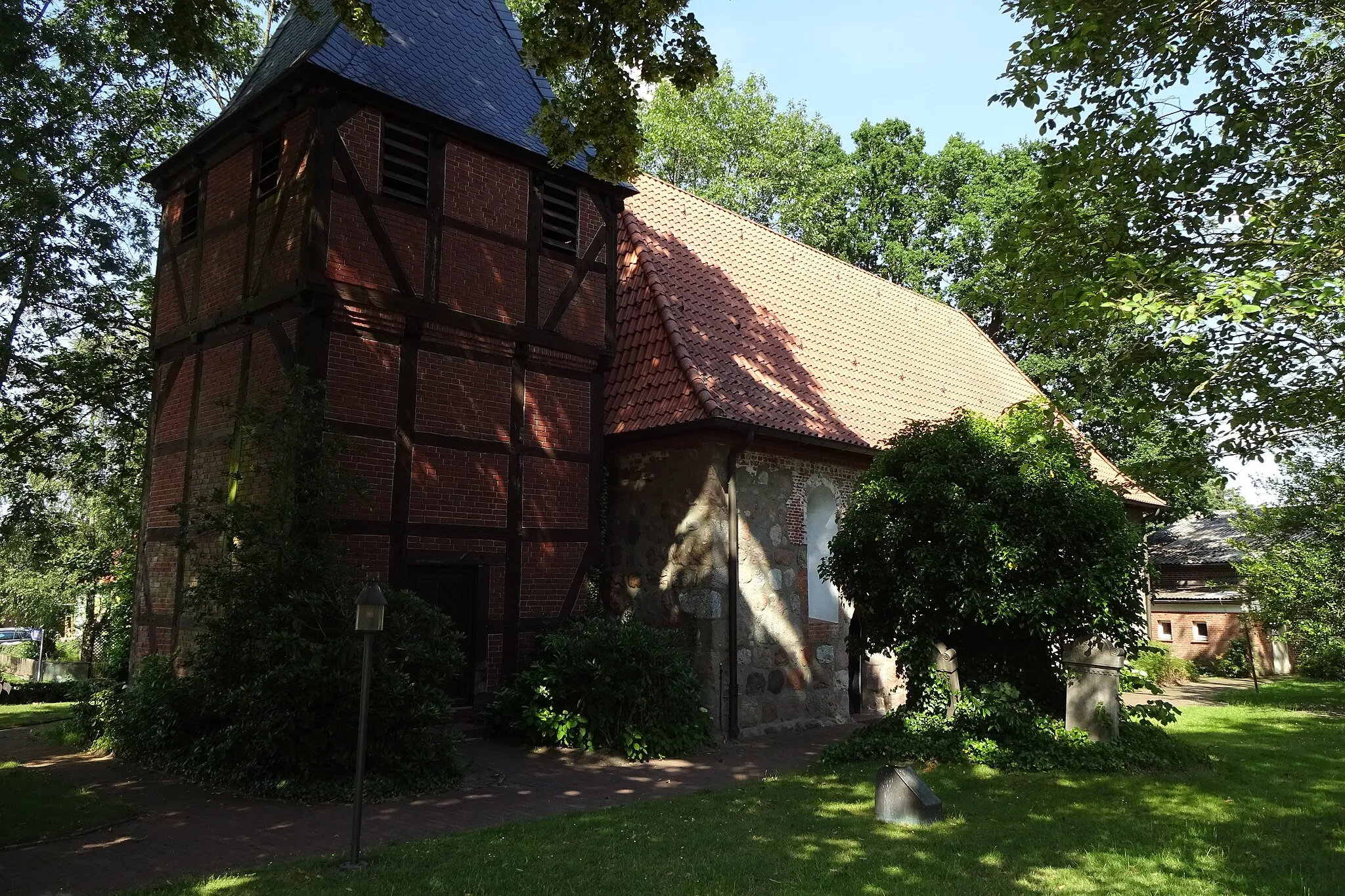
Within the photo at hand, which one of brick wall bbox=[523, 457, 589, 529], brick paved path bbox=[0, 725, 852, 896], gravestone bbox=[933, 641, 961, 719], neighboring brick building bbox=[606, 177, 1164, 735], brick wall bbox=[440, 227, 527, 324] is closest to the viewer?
brick paved path bbox=[0, 725, 852, 896]

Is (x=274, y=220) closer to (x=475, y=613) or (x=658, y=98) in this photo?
(x=475, y=613)

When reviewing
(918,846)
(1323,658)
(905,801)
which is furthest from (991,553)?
(1323,658)

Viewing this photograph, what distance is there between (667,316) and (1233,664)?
19496 millimetres

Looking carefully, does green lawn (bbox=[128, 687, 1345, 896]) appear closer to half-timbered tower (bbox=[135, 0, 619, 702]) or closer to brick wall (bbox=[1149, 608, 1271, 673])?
half-timbered tower (bbox=[135, 0, 619, 702])

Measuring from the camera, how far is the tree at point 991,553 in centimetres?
962

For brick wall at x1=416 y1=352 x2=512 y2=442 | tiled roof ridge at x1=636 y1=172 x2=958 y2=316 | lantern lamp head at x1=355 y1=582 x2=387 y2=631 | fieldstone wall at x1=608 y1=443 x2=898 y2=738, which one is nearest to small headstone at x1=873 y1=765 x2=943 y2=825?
lantern lamp head at x1=355 y1=582 x2=387 y2=631

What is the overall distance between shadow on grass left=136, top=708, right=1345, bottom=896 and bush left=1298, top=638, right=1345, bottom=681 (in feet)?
27.3

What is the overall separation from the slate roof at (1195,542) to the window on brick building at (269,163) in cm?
2362

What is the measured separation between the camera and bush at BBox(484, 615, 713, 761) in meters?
10.6

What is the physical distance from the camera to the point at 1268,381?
10.3m

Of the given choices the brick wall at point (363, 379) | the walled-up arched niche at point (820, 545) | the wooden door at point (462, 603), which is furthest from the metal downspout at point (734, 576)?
the brick wall at point (363, 379)

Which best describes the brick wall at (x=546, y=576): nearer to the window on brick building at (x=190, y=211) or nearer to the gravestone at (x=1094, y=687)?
the gravestone at (x=1094, y=687)

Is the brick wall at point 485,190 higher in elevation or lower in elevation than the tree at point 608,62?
higher

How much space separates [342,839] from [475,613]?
4.34 metres
